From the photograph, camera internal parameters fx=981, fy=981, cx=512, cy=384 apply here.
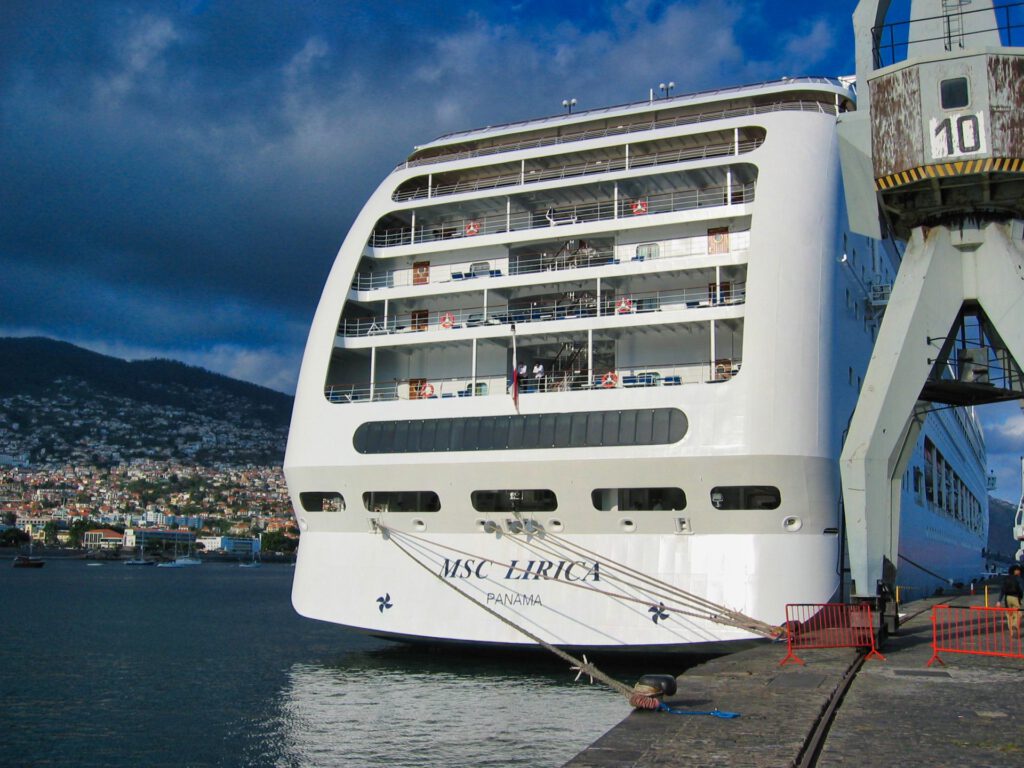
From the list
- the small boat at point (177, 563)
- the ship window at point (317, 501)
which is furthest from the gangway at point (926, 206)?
the small boat at point (177, 563)

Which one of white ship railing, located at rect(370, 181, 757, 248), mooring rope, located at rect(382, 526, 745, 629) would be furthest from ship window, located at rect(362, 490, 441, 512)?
white ship railing, located at rect(370, 181, 757, 248)

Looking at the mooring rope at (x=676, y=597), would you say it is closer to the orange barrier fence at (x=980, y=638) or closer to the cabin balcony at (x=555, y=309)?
the orange barrier fence at (x=980, y=638)

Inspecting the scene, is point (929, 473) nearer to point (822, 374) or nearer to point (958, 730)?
point (822, 374)

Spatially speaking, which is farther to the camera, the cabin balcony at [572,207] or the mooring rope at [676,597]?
the cabin balcony at [572,207]

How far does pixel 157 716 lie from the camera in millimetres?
16000

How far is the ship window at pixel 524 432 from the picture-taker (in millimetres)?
16406

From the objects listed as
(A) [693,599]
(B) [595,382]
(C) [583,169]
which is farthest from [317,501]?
(C) [583,169]

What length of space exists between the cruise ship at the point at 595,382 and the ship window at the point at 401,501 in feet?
0.14

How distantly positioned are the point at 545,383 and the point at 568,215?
407 centimetres

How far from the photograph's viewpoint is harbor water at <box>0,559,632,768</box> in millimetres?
12977

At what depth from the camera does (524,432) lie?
17297mm

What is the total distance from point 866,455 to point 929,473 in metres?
15.8

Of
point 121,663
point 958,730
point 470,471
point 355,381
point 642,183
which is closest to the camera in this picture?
point 958,730

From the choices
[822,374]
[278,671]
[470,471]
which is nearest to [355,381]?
[470,471]
